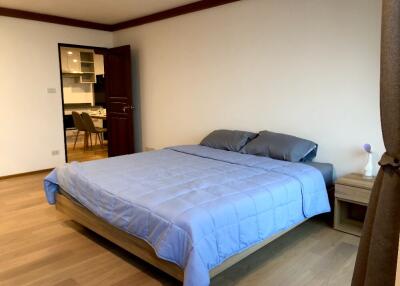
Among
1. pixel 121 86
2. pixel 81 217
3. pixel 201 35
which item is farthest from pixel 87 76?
pixel 81 217

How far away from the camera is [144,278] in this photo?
2242 millimetres

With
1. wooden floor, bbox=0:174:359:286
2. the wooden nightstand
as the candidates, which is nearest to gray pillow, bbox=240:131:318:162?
the wooden nightstand

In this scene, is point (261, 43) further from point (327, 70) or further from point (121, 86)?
point (121, 86)

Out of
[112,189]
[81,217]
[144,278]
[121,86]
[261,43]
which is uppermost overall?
[261,43]

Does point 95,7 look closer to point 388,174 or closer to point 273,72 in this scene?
point 273,72

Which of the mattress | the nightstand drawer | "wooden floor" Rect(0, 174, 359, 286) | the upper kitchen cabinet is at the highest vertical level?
the upper kitchen cabinet

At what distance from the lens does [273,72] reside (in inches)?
147

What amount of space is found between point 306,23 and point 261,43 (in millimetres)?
576

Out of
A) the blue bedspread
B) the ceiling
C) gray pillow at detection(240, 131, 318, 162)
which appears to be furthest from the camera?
the ceiling

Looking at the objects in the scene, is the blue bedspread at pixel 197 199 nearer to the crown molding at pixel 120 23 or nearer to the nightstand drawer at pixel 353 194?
the nightstand drawer at pixel 353 194

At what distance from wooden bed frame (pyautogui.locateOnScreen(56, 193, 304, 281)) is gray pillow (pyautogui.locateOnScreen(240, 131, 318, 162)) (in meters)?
0.94

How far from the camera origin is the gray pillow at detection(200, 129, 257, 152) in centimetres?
376

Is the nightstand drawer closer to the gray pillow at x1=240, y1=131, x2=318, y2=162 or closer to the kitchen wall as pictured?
the gray pillow at x1=240, y1=131, x2=318, y2=162

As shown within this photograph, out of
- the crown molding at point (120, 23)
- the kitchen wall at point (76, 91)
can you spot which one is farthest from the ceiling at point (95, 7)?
the kitchen wall at point (76, 91)
